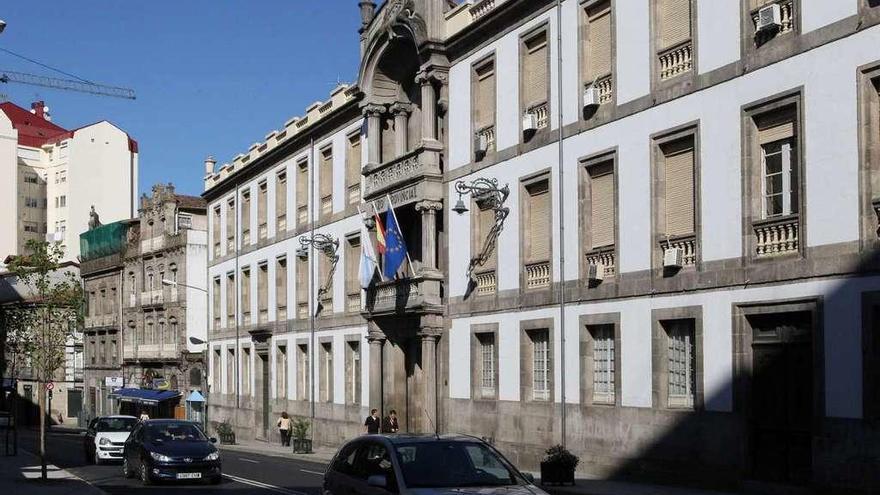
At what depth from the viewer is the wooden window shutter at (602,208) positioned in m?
27.2

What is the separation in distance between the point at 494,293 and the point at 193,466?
386 inches

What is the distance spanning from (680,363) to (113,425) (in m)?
17.6

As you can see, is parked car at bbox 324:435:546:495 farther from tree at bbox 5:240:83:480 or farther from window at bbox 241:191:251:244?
window at bbox 241:191:251:244

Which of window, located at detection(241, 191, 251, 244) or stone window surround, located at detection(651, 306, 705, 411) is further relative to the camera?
window, located at detection(241, 191, 251, 244)

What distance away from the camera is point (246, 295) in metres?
55.1

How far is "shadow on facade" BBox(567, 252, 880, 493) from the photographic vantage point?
19781 mm

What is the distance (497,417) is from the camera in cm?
3131

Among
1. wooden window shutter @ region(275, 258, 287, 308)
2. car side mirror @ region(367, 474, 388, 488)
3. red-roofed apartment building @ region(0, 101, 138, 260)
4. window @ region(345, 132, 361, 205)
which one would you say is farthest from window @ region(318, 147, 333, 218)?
red-roofed apartment building @ region(0, 101, 138, 260)

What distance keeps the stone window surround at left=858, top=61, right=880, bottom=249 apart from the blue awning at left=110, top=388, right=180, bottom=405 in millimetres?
46193

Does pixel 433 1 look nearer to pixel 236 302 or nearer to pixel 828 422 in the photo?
pixel 828 422

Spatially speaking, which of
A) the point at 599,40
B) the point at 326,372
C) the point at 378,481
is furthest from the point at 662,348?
the point at 326,372

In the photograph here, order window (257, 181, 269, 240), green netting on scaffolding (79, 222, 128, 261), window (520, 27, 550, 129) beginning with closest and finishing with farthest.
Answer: window (520, 27, 550, 129) → window (257, 181, 269, 240) → green netting on scaffolding (79, 222, 128, 261)

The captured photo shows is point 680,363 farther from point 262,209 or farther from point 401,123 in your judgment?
point 262,209

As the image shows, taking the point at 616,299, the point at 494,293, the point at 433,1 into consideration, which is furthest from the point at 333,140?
the point at 616,299
